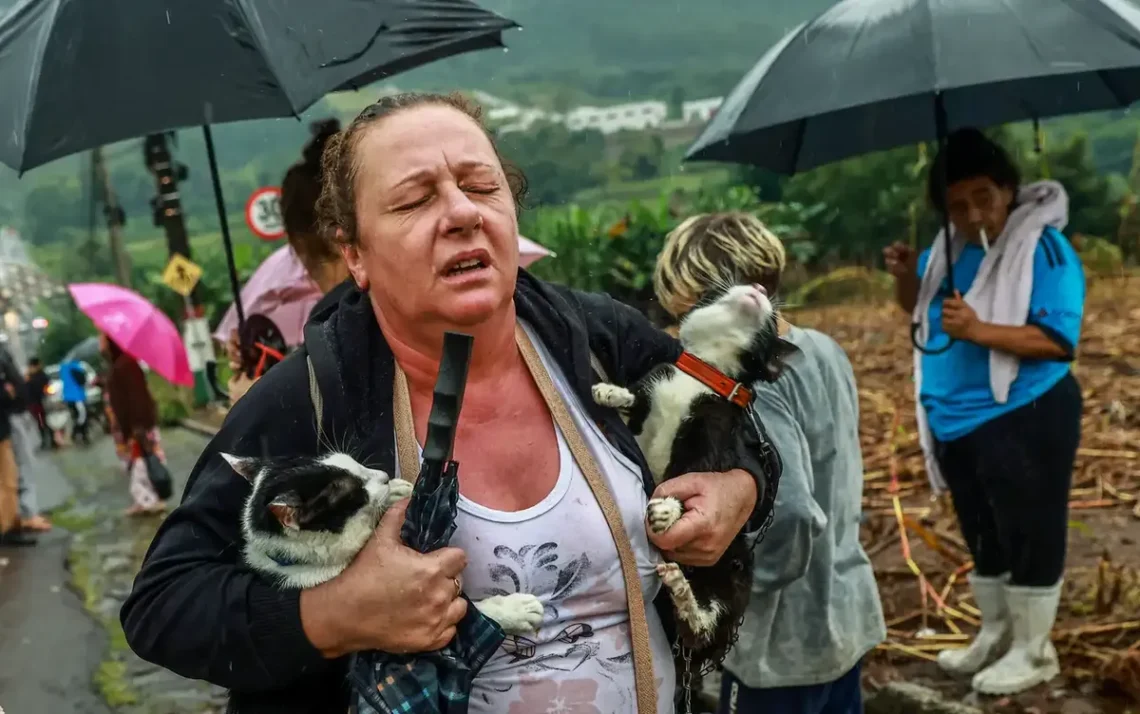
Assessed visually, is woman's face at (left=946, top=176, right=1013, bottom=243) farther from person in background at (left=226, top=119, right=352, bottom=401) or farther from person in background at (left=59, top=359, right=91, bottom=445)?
person in background at (left=59, top=359, right=91, bottom=445)

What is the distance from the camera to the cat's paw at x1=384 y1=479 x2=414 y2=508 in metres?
1.72

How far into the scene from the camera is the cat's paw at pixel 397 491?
172 cm

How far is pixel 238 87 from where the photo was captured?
307cm

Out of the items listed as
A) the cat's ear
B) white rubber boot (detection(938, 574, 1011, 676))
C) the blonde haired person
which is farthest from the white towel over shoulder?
the cat's ear

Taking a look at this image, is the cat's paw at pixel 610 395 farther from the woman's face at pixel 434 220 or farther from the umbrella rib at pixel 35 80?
the umbrella rib at pixel 35 80

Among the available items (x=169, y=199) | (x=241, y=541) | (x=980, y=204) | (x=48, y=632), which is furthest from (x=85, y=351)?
(x=241, y=541)

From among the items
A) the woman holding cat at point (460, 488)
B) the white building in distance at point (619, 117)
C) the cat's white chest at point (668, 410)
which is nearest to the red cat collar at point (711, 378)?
the cat's white chest at point (668, 410)

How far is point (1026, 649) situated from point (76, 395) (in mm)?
15460

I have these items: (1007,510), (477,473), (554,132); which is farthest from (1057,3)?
(554,132)

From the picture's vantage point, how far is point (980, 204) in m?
4.39

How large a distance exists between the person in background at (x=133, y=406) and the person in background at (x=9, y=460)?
2.97 ft

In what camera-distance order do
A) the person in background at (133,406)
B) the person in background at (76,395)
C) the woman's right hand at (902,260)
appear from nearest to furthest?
the woman's right hand at (902,260), the person in background at (133,406), the person in background at (76,395)

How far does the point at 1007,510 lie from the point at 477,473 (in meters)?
3.26

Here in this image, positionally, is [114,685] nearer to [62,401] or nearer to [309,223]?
[309,223]
